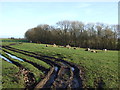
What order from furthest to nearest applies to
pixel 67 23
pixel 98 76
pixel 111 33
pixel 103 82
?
1. pixel 67 23
2. pixel 111 33
3. pixel 98 76
4. pixel 103 82

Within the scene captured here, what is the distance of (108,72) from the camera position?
58.4 ft

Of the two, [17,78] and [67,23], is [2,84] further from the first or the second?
[67,23]

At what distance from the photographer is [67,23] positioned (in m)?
76.6

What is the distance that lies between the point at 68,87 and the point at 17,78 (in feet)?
18.2

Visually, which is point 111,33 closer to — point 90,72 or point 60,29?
point 60,29

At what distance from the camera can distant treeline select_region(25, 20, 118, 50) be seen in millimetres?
61781

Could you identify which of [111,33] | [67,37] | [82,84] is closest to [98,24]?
[111,33]

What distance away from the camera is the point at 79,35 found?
2719 inches

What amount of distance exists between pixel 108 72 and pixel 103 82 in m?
3.78

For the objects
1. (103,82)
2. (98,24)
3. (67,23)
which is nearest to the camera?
(103,82)

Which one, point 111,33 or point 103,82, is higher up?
point 111,33

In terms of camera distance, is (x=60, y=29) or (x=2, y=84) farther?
(x=60, y=29)

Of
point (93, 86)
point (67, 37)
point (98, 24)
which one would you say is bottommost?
point (93, 86)

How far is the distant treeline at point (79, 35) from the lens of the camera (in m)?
61.8
